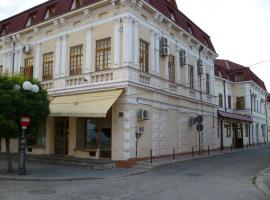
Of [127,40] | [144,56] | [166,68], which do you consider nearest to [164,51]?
[166,68]

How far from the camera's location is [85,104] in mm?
18750

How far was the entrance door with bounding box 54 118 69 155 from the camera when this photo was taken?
2108 centimetres

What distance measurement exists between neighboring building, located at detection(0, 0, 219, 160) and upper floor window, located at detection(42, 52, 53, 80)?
0.07 meters

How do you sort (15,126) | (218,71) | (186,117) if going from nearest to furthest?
(15,126) → (186,117) → (218,71)

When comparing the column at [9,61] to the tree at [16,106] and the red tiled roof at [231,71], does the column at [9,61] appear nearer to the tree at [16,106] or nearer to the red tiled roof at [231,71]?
the tree at [16,106]

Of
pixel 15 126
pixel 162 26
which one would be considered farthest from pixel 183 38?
pixel 15 126

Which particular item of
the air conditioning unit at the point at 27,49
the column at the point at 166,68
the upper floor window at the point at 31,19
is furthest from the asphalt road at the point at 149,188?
the upper floor window at the point at 31,19

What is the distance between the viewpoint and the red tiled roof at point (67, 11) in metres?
21.5

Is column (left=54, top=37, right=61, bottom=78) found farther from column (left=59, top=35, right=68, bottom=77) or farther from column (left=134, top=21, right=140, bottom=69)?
column (left=134, top=21, right=140, bottom=69)

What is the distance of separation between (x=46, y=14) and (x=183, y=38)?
1010 centimetres

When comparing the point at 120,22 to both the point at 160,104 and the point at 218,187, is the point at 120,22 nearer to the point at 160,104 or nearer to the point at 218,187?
the point at 160,104

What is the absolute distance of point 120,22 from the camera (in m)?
18.7

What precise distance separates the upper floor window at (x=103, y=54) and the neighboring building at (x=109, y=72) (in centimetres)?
6

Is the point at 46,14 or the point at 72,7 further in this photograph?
the point at 46,14
